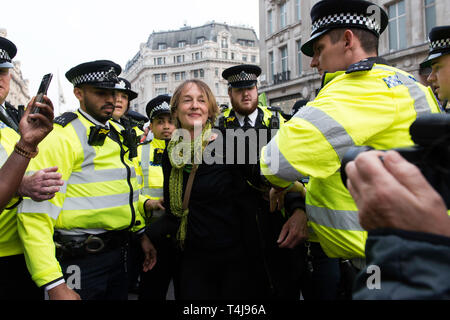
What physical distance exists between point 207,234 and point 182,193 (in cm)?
37

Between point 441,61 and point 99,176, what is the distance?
9.79 ft

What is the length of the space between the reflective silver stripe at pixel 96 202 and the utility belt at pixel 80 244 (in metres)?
0.20

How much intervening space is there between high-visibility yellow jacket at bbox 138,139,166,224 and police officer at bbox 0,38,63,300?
169cm

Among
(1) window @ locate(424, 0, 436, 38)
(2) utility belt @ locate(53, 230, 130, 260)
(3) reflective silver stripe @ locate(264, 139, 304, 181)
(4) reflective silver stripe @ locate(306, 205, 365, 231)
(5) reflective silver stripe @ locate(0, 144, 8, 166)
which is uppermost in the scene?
(1) window @ locate(424, 0, 436, 38)

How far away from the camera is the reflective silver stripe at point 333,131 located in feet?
4.90

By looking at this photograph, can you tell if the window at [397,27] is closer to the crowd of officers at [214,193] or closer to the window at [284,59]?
the window at [284,59]

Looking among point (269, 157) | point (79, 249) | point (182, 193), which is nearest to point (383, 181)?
point (269, 157)

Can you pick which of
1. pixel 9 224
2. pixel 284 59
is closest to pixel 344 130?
pixel 9 224

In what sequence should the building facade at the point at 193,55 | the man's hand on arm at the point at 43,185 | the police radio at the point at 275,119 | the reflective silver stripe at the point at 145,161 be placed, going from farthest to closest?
the building facade at the point at 193,55 → the police radio at the point at 275,119 → the reflective silver stripe at the point at 145,161 → the man's hand on arm at the point at 43,185

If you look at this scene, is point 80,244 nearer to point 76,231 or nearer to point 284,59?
point 76,231

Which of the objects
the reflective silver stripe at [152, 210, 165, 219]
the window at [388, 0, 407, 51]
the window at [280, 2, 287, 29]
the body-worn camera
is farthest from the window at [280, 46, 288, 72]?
the body-worn camera

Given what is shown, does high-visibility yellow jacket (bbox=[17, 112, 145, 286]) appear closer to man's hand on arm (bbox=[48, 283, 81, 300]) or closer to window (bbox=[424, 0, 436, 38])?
man's hand on arm (bbox=[48, 283, 81, 300])

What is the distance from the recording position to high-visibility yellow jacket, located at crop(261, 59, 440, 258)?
1.50m

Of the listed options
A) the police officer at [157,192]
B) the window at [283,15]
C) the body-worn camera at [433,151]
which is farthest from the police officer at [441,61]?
the window at [283,15]
